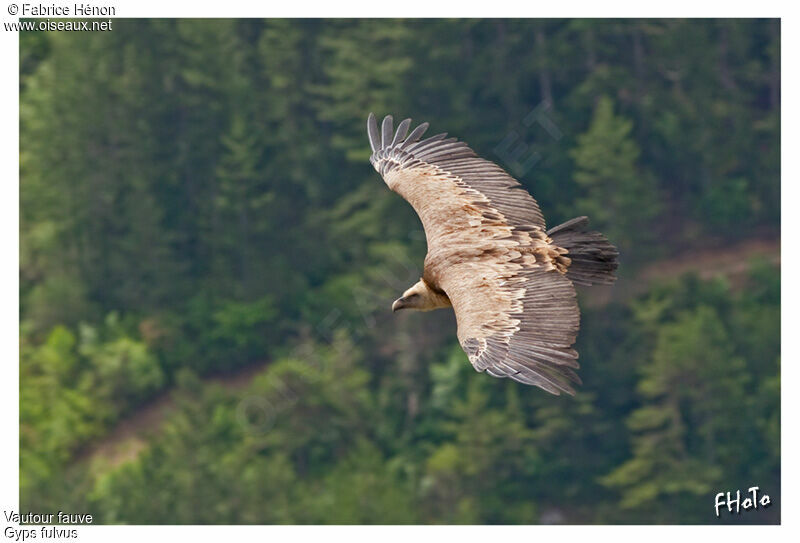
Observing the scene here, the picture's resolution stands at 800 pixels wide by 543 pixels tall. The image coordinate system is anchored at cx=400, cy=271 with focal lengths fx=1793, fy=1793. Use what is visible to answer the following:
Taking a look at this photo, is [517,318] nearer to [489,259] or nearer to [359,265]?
[489,259]

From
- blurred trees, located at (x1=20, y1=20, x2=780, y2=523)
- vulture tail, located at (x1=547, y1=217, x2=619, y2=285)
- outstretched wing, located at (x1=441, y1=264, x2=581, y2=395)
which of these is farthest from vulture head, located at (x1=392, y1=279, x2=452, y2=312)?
blurred trees, located at (x1=20, y1=20, x2=780, y2=523)

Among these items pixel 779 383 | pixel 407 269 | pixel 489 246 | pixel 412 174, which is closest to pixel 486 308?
pixel 489 246

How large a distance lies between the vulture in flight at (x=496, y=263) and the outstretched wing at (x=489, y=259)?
13 millimetres

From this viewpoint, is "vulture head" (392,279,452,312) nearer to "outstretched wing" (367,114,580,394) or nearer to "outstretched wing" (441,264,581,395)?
"outstretched wing" (367,114,580,394)

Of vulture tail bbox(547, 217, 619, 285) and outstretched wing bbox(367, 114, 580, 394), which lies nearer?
outstretched wing bbox(367, 114, 580, 394)

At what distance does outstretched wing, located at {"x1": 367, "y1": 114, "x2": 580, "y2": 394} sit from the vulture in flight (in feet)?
0.04

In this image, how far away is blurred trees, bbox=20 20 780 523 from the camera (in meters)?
89.3

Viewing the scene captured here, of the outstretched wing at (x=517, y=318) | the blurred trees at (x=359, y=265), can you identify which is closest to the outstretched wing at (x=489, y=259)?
the outstretched wing at (x=517, y=318)

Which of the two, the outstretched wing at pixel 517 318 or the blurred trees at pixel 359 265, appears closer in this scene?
the outstretched wing at pixel 517 318

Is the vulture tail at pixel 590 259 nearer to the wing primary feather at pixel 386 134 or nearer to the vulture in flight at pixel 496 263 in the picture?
the vulture in flight at pixel 496 263

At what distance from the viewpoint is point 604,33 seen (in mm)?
98500

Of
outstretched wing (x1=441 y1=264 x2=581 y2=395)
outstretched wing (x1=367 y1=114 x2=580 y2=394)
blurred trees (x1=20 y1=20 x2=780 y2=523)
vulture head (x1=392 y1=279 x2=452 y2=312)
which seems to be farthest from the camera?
blurred trees (x1=20 y1=20 x2=780 y2=523)

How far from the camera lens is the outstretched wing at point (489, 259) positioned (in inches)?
876

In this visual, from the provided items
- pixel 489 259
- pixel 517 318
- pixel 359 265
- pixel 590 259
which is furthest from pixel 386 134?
pixel 359 265
